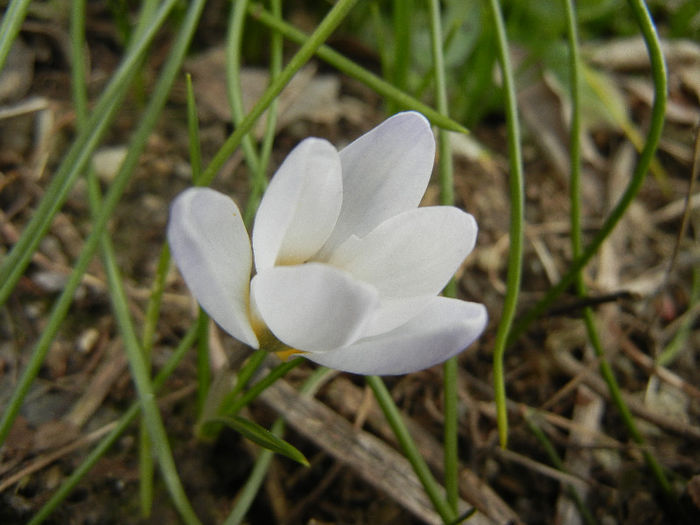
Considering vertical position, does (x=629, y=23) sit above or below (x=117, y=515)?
above

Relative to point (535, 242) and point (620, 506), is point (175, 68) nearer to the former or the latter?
point (535, 242)

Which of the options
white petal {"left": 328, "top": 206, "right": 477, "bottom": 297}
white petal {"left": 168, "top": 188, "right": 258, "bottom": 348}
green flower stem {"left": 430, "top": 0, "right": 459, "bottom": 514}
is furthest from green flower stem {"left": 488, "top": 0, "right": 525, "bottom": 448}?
white petal {"left": 168, "top": 188, "right": 258, "bottom": 348}

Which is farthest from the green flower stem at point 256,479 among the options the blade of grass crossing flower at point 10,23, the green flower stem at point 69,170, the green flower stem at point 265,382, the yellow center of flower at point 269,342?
the blade of grass crossing flower at point 10,23

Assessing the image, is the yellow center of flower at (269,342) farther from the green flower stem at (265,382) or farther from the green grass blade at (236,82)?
the green grass blade at (236,82)

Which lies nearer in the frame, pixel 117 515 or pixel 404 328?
pixel 404 328

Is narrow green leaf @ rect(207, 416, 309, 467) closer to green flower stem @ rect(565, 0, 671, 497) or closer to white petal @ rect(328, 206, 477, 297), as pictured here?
white petal @ rect(328, 206, 477, 297)

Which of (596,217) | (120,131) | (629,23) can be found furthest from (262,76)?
(629,23)

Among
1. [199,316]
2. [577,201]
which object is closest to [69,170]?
[199,316]
